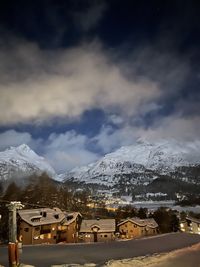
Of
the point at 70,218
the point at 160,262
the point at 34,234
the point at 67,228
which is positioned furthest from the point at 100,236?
the point at 160,262

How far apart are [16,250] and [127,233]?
68.1 metres

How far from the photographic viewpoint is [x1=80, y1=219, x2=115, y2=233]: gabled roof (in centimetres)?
8594

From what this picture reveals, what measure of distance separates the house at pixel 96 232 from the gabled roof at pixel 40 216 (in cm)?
842

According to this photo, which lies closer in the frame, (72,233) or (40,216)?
(40,216)

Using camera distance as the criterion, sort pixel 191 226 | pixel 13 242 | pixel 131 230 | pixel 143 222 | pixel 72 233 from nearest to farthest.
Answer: pixel 13 242 < pixel 72 233 < pixel 131 230 < pixel 143 222 < pixel 191 226

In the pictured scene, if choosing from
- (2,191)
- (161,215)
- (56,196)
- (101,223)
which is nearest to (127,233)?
(101,223)

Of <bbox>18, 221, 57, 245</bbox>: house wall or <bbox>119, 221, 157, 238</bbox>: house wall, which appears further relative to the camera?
<bbox>119, 221, 157, 238</bbox>: house wall

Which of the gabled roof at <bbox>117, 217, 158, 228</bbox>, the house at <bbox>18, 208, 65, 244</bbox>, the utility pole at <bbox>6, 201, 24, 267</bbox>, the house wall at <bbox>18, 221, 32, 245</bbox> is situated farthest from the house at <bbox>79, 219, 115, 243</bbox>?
the utility pole at <bbox>6, 201, 24, 267</bbox>

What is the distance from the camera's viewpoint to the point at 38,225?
73.6 metres

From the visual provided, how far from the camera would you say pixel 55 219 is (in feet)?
259

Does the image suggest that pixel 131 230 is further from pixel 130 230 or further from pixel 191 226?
pixel 191 226

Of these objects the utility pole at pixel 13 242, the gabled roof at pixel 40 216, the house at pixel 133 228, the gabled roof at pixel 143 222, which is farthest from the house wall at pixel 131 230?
the utility pole at pixel 13 242

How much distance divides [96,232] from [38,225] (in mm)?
18287

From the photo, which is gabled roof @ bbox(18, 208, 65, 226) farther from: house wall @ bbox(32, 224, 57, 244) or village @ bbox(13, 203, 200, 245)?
house wall @ bbox(32, 224, 57, 244)
